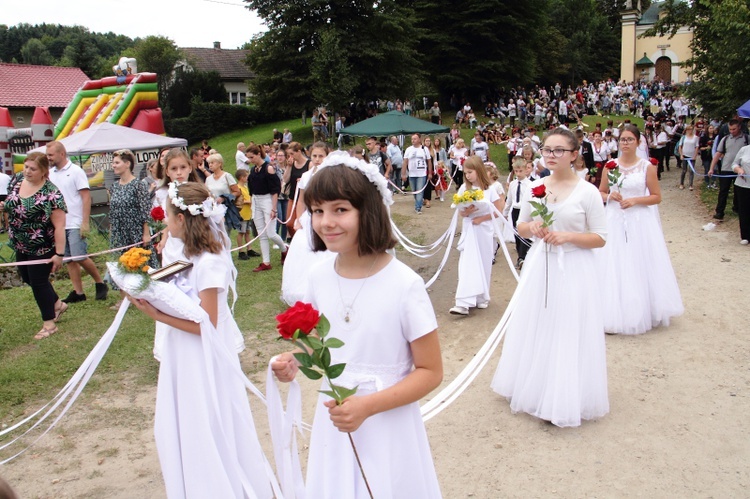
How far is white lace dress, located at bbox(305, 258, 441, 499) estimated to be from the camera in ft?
8.50

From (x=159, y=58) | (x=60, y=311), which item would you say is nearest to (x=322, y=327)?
(x=60, y=311)

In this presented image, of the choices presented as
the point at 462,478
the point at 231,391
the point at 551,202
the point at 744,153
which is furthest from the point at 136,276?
the point at 744,153

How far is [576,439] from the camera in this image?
5.17 m

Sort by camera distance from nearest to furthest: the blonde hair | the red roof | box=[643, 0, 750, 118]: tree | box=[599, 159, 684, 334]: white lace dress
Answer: box=[599, 159, 684, 334]: white lace dress < the blonde hair < box=[643, 0, 750, 118]: tree < the red roof

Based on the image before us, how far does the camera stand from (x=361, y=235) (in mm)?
2609

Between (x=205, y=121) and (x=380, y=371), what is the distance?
53.3m

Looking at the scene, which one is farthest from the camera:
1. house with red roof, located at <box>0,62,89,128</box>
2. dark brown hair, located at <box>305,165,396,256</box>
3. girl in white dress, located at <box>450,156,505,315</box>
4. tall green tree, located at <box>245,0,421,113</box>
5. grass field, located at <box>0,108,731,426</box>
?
house with red roof, located at <box>0,62,89,128</box>

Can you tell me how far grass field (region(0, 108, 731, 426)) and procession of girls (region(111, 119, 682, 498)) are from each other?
107 centimetres

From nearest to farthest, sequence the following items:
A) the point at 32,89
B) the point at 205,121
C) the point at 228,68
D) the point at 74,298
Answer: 1. the point at 74,298
2. the point at 205,121
3. the point at 32,89
4. the point at 228,68

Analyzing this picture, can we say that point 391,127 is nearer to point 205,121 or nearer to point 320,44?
point 320,44

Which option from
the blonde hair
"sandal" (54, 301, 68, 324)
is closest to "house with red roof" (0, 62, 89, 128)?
"sandal" (54, 301, 68, 324)

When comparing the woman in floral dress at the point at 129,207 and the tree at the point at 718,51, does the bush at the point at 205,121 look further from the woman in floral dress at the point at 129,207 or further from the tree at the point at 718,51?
the woman in floral dress at the point at 129,207

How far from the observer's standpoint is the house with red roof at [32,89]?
5156cm

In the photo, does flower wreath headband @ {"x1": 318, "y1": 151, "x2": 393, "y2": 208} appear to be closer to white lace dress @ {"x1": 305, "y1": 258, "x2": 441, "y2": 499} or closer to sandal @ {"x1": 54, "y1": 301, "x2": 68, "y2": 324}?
white lace dress @ {"x1": 305, "y1": 258, "x2": 441, "y2": 499}
